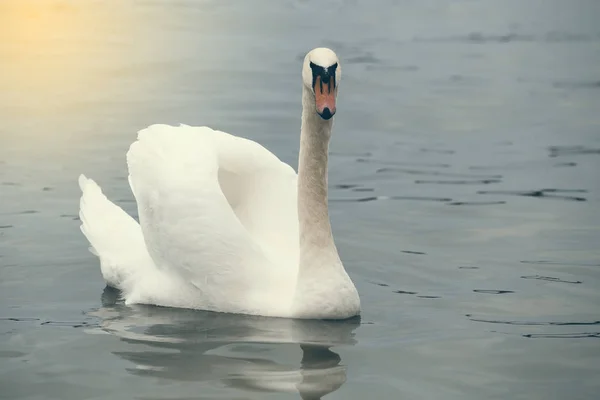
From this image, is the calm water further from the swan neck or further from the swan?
the swan neck

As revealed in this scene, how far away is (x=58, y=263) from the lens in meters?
10.2

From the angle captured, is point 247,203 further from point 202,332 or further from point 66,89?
point 66,89

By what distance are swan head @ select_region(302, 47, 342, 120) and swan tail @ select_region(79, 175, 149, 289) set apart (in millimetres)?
2223

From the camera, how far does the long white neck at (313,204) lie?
339 inches

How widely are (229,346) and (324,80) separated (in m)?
1.76

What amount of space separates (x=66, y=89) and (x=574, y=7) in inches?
503

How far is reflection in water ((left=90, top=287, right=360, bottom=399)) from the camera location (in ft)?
24.9

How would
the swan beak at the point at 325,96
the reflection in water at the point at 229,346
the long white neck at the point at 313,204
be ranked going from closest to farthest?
the reflection in water at the point at 229,346 → the swan beak at the point at 325,96 → the long white neck at the point at 313,204

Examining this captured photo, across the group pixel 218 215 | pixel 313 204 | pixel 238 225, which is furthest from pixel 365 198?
pixel 218 215

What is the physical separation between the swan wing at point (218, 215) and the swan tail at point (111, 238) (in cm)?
38

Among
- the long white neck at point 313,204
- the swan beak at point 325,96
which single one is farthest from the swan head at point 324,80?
the long white neck at point 313,204

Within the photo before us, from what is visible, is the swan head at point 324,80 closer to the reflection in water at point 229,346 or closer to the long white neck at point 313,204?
the long white neck at point 313,204

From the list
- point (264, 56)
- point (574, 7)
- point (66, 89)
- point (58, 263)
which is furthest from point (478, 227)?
point (574, 7)

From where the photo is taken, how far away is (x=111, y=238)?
32.7 feet
